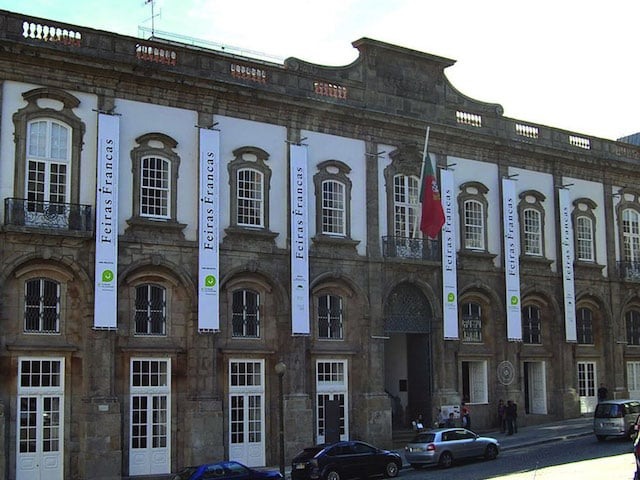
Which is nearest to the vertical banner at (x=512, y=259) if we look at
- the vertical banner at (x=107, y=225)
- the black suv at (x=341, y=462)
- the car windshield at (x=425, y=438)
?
the car windshield at (x=425, y=438)

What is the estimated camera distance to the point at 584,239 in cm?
4656

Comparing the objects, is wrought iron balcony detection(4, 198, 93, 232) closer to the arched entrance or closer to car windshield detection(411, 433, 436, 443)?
car windshield detection(411, 433, 436, 443)

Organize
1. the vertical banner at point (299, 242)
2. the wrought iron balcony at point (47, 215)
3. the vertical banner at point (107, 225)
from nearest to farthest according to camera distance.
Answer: the wrought iron balcony at point (47, 215)
the vertical banner at point (107, 225)
the vertical banner at point (299, 242)

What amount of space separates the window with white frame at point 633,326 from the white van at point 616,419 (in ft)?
42.1

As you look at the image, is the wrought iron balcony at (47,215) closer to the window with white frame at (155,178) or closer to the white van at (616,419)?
the window with white frame at (155,178)

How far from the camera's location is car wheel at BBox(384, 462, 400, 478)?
30.2 m

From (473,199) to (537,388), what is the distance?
9156 mm

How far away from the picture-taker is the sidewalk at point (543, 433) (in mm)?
36844

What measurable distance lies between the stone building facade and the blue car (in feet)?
18.4

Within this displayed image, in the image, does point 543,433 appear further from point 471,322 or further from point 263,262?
point 263,262

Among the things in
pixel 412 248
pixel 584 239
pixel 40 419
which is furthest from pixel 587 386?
pixel 40 419

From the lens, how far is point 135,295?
32.4m

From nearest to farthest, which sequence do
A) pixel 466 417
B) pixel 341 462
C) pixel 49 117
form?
pixel 341 462 < pixel 49 117 < pixel 466 417

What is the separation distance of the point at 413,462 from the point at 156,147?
13.2 metres
